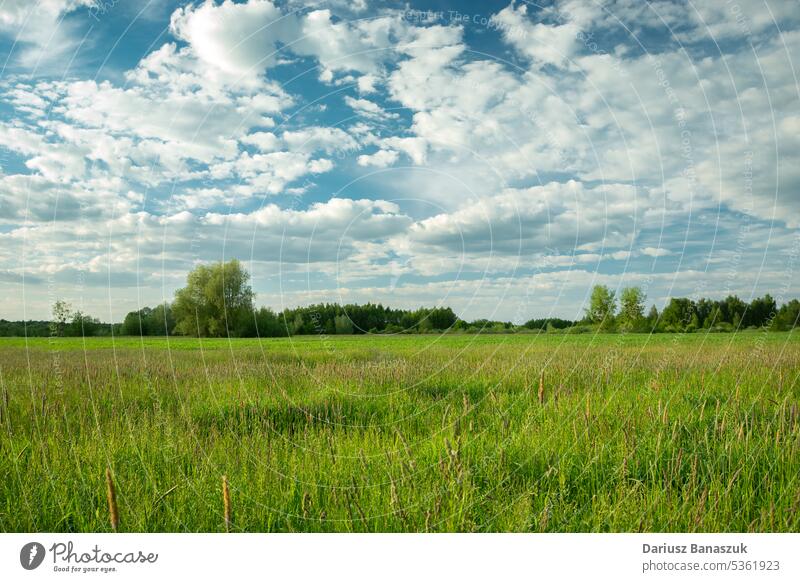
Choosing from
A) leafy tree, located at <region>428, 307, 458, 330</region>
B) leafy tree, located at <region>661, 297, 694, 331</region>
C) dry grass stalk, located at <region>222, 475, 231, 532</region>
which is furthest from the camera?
leafy tree, located at <region>428, 307, 458, 330</region>

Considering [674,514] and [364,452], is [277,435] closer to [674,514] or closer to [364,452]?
[364,452]

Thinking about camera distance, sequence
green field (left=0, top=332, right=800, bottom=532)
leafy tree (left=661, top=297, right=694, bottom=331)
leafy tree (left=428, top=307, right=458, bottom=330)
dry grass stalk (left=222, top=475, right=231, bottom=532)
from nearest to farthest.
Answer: dry grass stalk (left=222, top=475, right=231, bottom=532) → green field (left=0, top=332, right=800, bottom=532) → leafy tree (left=661, top=297, right=694, bottom=331) → leafy tree (left=428, top=307, right=458, bottom=330)

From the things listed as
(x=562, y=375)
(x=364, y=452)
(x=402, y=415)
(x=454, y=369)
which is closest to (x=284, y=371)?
(x=454, y=369)

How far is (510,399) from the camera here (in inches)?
273

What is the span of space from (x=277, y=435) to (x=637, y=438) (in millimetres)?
3560
